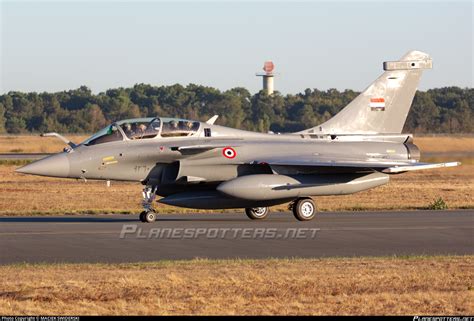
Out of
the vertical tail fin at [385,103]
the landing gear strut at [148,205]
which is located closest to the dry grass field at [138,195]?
the vertical tail fin at [385,103]

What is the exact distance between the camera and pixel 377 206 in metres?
25.9

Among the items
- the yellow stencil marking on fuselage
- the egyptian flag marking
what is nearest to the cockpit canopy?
the yellow stencil marking on fuselage

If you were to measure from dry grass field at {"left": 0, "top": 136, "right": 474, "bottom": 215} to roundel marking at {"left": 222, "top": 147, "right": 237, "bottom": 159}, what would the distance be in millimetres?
3670

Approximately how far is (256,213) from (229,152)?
162 cm

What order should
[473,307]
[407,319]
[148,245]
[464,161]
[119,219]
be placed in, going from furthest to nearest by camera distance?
[464,161], [119,219], [148,245], [473,307], [407,319]

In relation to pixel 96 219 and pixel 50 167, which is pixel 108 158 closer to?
pixel 50 167

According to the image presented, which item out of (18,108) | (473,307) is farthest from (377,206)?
(18,108)

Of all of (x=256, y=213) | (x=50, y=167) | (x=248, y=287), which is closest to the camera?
(x=248, y=287)

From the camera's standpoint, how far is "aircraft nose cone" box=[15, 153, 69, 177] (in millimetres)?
20547

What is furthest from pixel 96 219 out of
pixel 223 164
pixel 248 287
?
pixel 248 287

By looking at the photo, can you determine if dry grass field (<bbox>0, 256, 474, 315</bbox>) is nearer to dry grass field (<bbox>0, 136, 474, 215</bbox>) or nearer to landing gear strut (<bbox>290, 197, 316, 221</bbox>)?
→ landing gear strut (<bbox>290, 197, 316, 221</bbox>)

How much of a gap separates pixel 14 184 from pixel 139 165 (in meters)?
16.0

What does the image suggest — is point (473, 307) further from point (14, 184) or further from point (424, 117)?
point (424, 117)

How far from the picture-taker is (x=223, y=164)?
71.8 ft
